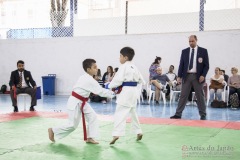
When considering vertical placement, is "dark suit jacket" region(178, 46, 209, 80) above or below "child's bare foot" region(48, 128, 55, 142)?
above

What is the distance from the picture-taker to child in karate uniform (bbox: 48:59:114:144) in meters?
4.34

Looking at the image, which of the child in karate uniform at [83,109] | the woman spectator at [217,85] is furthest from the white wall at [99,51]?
the child in karate uniform at [83,109]

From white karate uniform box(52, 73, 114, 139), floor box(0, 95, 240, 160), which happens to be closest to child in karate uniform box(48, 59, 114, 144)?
white karate uniform box(52, 73, 114, 139)

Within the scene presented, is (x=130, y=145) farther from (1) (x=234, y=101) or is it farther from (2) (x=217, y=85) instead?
(2) (x=217, y=85)

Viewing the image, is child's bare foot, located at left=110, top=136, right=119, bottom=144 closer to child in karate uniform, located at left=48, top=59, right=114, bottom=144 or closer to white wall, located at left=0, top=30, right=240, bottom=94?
child in karate uniform, located at left=48, top=59, right=114, bottom=144

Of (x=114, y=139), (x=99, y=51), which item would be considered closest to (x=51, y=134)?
(x=114, y=139)

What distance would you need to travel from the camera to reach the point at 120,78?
14.1ft

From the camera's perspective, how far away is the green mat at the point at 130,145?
365 cm

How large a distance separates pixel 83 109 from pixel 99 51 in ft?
31.2

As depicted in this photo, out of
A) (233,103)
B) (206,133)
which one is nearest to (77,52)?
(233,103)

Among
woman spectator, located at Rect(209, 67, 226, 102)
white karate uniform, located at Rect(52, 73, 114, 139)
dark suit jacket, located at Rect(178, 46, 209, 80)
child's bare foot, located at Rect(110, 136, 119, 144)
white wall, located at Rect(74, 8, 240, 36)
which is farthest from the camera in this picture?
white wall, located at Rect(74, 8, 240, 36)

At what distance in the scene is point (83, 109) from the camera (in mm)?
4445

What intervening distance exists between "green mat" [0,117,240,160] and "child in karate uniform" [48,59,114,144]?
0.14 metres

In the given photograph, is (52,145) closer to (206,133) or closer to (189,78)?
(206,133)
